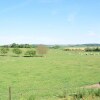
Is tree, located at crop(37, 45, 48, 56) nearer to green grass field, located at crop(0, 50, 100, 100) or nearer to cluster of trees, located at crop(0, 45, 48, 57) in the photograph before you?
cluster of trees, located at crop(0, 45, 48, 57)

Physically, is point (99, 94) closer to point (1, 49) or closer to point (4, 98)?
point (4, 98)

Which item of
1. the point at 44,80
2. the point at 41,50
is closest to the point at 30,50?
the point at 41,50

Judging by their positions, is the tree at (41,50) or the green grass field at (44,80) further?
the tree at (41,50)

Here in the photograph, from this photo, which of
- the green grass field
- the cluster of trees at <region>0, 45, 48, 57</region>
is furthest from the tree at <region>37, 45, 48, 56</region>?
the green grass field

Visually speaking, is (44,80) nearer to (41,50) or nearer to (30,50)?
(30,50)

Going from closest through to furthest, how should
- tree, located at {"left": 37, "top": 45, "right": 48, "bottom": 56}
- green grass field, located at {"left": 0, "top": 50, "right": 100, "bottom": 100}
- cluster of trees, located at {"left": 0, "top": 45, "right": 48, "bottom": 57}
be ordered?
green grass field, located at {"left": 0, "top": 50, "right": 100, "bottom": 100} < cluster of trees, located at {"left": 0, "top": 45, "right": 48, "bottom": 57} < tree, located at {"left": 37, "top": 45, "right": 48, "bottom": 56}

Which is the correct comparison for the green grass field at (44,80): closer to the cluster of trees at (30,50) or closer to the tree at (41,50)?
the cluster of trees at (30,50)

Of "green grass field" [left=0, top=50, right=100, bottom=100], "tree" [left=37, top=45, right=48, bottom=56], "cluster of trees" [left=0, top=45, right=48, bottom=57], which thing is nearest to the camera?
"green grass field" [left=0, top=50, right=100, bottom=100]

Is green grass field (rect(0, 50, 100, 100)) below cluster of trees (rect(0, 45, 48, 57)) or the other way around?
below

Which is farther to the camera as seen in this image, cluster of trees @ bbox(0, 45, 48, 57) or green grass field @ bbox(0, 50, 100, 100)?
cluster of trees @ bbox(0, 45, 48, 57)

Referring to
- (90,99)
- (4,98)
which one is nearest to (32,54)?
(4,98)

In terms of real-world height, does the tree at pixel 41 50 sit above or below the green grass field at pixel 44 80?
above

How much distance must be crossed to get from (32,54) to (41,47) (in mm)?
10280

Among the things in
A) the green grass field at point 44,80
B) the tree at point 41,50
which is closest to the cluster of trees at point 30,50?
the tree at point 41,50
